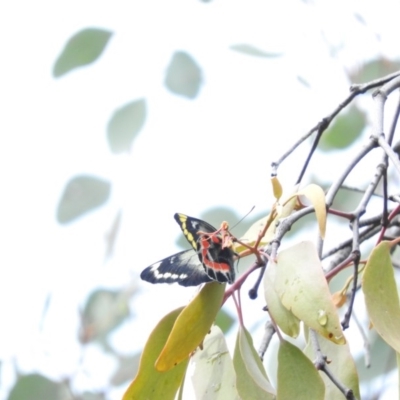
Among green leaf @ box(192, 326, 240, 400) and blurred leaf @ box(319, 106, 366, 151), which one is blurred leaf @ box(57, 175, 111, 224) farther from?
green leaf @ box(192, 326, 240, 400)

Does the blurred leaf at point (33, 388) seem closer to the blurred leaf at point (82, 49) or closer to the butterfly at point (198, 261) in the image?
the blurred leaf at point (82, 49)

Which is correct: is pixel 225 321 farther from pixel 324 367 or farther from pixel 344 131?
pixel 324 367

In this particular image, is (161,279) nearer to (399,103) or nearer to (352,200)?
(399,103)

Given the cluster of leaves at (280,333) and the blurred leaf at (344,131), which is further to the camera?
the blurred leaf at (344,131)

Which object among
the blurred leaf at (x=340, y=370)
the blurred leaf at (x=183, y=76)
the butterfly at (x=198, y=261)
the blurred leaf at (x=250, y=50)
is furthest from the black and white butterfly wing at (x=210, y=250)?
the blurred leaf at (x=183, y=76)

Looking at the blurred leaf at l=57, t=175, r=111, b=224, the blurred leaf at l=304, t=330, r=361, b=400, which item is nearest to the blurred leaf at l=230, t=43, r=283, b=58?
the blurred leaf at l=57, t=175, r=111, b=224

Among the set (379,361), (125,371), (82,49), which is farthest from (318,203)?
(125,371)

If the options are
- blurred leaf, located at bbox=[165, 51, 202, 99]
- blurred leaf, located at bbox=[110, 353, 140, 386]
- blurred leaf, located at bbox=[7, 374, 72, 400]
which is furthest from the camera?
blurred leaf, located at bbox=[110, 353, 140, 386]
